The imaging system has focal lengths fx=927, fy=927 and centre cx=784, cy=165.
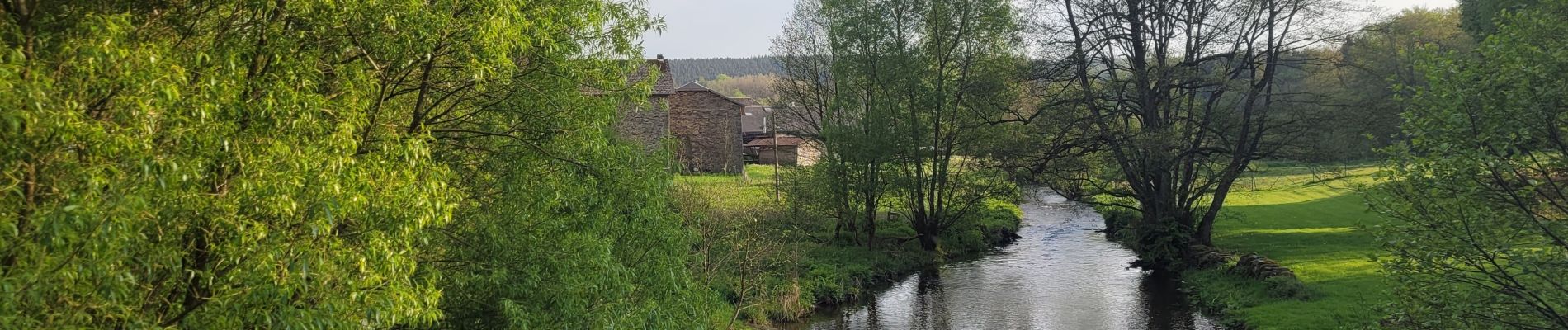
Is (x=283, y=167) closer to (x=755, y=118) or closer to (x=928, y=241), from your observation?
(x=928, y=241)

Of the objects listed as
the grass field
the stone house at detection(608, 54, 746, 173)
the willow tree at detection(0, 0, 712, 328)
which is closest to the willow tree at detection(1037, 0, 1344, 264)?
the grass field

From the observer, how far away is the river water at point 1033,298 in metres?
19.5

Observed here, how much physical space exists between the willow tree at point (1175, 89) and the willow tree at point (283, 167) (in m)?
16.7

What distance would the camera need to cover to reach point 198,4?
712 centimetres

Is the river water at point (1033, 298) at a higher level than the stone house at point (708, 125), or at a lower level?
lower

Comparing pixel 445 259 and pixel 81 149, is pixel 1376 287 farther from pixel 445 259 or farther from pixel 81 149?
pixel 81 149

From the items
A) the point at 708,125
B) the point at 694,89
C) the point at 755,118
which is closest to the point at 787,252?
the point at 708,125

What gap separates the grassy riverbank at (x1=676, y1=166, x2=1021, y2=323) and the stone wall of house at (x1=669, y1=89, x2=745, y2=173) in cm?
1418

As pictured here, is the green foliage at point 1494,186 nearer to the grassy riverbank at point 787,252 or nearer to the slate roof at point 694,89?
the grassy riverbank at point 787,252

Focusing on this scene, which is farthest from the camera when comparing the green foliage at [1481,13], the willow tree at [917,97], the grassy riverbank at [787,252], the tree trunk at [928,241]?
the tree trunk at [928,241]

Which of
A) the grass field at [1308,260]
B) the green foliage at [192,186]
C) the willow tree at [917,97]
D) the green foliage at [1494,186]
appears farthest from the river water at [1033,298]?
the green foliage at [192,186]

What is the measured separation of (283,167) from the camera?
6727 mm

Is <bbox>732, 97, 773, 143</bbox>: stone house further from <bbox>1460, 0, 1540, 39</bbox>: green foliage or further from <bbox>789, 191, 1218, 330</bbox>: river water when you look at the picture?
<bbox>1460, 0, 1540, 39</bbox>: green foliage

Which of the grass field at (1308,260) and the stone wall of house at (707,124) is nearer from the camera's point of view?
the grass field at (1308,260)
